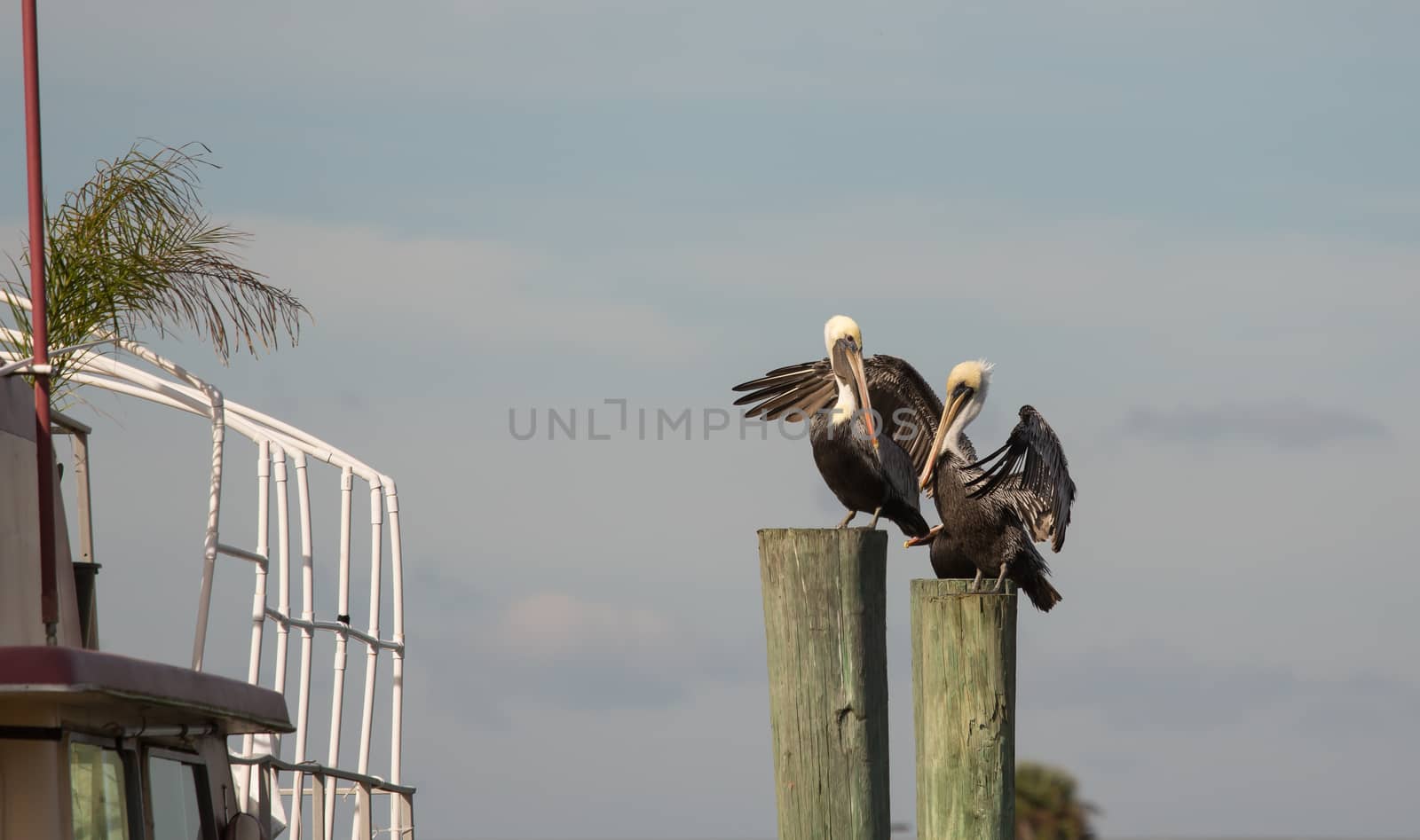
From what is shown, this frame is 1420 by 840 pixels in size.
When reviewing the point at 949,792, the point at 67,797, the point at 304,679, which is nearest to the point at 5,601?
the point at 67,797

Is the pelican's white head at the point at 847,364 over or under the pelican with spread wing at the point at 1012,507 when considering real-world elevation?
over

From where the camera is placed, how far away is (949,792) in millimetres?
6723

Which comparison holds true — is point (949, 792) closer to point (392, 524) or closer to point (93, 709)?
point (93, 709)

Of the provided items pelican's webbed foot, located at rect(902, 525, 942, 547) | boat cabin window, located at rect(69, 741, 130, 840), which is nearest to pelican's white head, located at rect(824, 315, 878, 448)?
pelican's webbed foot, located at rect(902, 525, 942, 547)

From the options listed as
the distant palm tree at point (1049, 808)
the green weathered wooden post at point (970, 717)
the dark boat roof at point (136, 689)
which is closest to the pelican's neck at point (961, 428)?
the green weathered wooden post at point (970, 717)

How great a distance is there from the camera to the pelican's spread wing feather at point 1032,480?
9.14 metres

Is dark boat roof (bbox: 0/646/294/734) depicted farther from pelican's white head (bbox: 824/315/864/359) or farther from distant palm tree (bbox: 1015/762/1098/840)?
distant palm tree (bbox: 1015/762/1098/840)

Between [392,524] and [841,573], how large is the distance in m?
6.90

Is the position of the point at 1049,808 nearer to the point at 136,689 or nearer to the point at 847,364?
the point at 847,364

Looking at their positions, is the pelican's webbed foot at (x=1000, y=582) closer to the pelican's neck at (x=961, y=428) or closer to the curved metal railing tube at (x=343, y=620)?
the pelican's neck at (x=961, y=428)

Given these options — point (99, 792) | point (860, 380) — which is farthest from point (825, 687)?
point (860, 380)

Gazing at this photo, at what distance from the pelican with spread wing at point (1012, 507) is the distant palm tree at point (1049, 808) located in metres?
13.8

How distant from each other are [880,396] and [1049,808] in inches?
540

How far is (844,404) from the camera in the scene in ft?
30.7
